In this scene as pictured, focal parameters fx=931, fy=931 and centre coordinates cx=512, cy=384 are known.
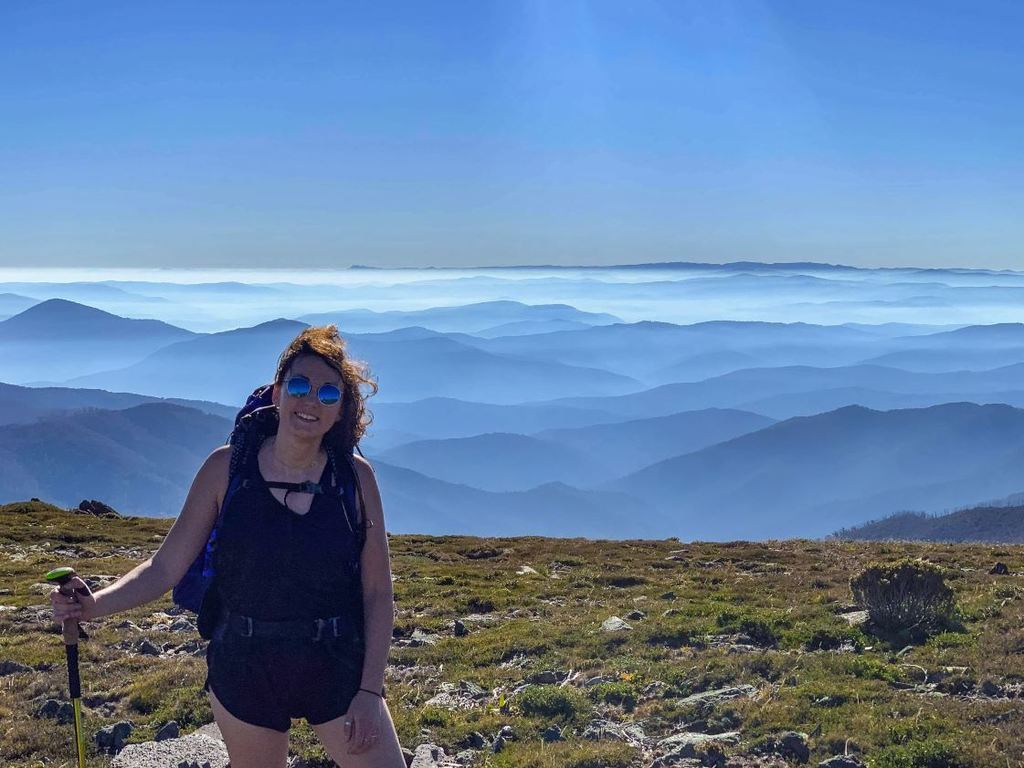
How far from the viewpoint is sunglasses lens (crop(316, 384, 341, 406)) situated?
4949mm

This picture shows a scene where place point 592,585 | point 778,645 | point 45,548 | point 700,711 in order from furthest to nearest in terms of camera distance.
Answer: point 45,548, point 592,585, point 778,645, point 700,711

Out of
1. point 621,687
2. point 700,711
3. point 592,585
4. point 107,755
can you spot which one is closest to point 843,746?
point 700,711

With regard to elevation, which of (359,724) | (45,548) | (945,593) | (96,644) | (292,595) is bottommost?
(45,548)

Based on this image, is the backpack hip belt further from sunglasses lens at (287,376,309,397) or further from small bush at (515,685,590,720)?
small bush at (515,685,590,720)

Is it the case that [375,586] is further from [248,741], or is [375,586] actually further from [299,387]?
[299,387]

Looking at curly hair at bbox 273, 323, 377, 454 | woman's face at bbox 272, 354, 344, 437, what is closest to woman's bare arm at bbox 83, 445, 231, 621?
woman's face at bbox 272, 354, 344, 437

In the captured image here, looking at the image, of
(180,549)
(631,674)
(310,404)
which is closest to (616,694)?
(631,674)

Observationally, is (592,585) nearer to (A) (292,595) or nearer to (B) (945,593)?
(B) (945,593)

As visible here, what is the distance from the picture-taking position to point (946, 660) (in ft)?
35.1

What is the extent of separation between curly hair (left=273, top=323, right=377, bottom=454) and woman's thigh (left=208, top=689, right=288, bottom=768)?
1.54 metres

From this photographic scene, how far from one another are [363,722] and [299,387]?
1.78 meters

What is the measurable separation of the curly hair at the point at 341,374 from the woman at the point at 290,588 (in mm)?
13

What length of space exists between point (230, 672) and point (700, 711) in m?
6.08

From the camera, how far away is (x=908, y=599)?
1234 cm
